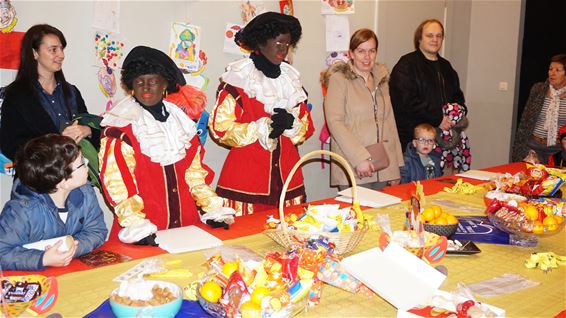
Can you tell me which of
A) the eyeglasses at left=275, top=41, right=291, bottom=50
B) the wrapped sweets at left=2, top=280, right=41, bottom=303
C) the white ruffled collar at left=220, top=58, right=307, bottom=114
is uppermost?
the eyeglasses at left=275, top=41, right=291, bottom=50

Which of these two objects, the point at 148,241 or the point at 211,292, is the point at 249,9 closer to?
the point at 148,241

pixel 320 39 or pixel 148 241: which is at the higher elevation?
pixel 320 39

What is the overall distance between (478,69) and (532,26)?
0.67 meters

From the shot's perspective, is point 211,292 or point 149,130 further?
point 149,130

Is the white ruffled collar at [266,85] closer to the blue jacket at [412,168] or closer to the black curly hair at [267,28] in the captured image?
the black curly hair at [267,28]

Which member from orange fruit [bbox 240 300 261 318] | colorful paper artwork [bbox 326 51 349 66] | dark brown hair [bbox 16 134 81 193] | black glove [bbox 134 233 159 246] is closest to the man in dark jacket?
colorful paper artwork [bbox 326 51 349 66]

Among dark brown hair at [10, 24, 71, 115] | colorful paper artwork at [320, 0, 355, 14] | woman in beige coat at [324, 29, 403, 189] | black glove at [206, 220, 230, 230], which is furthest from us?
colorful paper artwork at [320, 0, 355, 14]

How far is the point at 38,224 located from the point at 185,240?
0.47m

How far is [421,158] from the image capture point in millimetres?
3752

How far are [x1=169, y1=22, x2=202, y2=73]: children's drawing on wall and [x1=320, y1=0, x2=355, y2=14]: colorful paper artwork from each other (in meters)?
1.17

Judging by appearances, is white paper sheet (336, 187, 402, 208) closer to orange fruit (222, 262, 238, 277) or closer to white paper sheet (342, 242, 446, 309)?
white paper sheet (342, 242, 446, 309)

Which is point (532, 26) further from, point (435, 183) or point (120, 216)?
point (120, 216)

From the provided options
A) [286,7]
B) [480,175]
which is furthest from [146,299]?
[286,7]

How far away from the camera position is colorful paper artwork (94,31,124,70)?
327 centimetres
